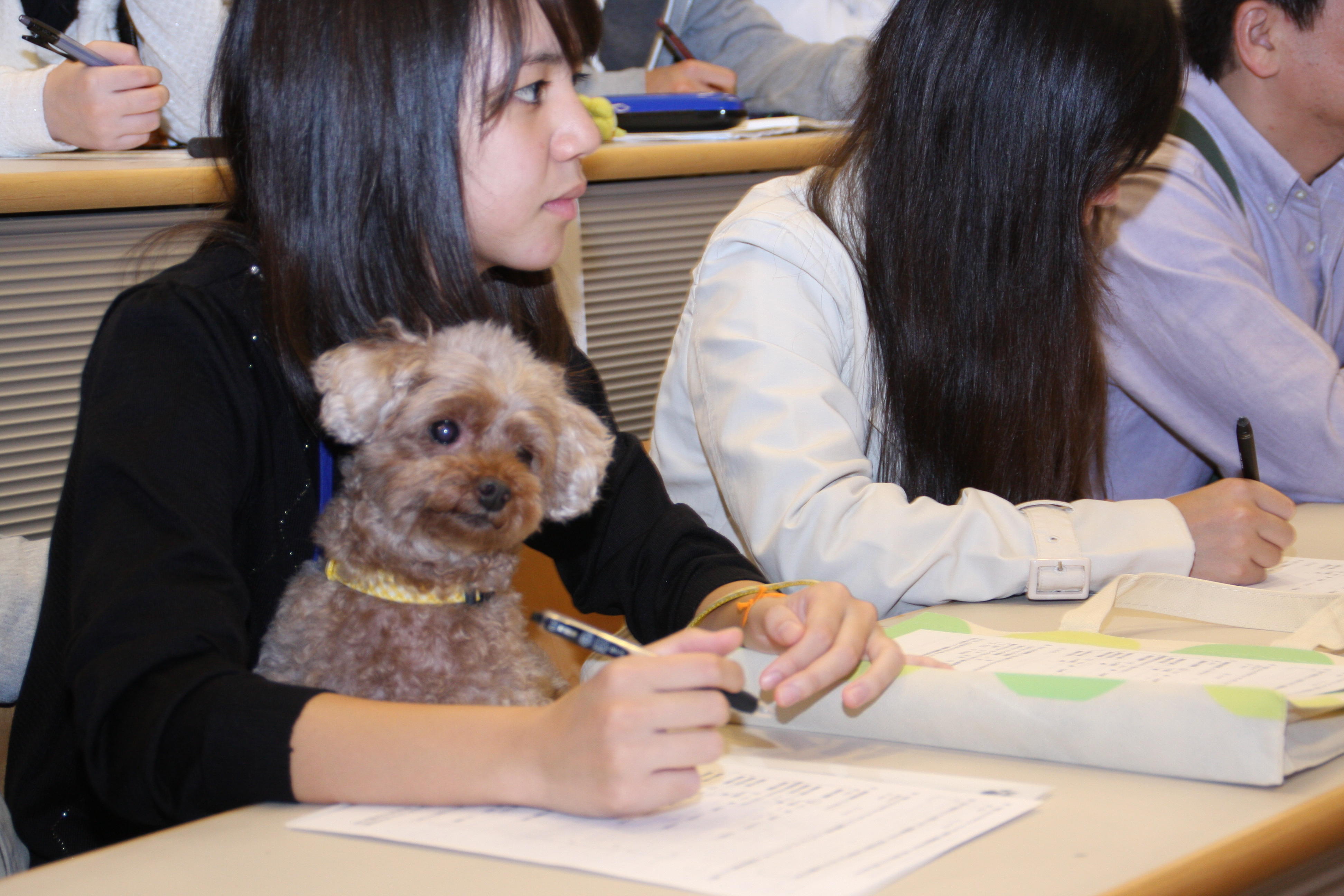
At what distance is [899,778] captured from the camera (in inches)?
28.6

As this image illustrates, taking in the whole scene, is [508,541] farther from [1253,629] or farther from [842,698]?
[1253,629]

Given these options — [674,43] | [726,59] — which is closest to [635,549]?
[674,43]

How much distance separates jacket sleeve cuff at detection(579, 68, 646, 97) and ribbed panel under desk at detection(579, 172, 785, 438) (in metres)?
0.39

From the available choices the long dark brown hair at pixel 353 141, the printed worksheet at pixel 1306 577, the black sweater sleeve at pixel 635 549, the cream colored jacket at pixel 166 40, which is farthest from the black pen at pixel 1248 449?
the cream colored jacket at pixel 166 40

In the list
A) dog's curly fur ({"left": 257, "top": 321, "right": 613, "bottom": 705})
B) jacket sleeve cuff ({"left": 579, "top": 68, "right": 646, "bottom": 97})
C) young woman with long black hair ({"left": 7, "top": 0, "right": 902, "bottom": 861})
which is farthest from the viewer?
jacket sleeve cuff ({"left": 579, "top": 68, "right": 646, "bottom": 97})

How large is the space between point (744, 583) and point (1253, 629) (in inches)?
18.7

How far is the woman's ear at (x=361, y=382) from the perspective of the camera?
0.89m

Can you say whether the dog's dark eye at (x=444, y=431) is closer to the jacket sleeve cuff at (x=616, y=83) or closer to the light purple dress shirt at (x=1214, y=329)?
the light purple dress shirt at (x=1214, y=329)

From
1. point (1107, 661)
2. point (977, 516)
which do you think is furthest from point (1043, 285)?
point (1107, 661)

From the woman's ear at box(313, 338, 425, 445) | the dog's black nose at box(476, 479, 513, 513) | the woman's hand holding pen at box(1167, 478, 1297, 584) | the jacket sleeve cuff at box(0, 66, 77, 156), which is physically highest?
the jacket sleeve cuff at box(0, 66, 77, 156)

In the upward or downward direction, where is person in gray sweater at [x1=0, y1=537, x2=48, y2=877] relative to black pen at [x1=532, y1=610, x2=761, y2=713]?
downward

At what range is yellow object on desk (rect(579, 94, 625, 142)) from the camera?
1969 millimetres

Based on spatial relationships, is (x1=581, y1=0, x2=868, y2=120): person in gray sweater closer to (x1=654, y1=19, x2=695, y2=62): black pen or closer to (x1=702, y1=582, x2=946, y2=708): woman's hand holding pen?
(x1=654, y1=19, x2=695, y2=62): black pen

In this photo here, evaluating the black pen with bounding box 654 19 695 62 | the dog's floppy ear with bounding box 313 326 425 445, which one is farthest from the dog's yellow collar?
the black pen with bounding box 654 19 695 62
